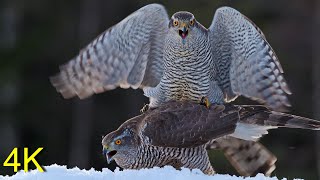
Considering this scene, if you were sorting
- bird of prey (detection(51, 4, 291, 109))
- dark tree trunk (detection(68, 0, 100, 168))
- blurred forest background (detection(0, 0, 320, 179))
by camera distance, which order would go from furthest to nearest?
1. dark tree trunk (detection(68, 0, 100, 168))
2. blurred forest background (detection(0, 0, 320, 179))
3. bird of prey (detection(51, 4, 291, 109))

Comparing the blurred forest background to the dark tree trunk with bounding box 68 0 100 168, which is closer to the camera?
the blurred forest background

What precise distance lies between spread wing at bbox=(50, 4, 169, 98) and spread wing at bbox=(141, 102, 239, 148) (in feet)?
3.85

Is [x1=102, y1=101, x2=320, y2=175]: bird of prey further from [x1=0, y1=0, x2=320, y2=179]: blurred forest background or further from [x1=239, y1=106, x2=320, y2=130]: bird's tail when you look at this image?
[x1=0, y1=0, x2=320, y2=179]: blurred forest background

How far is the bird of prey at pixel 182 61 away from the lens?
9.31 m

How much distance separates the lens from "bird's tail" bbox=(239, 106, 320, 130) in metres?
8.54

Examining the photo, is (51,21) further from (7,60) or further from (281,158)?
(281,158)

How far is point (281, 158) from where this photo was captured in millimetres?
21781

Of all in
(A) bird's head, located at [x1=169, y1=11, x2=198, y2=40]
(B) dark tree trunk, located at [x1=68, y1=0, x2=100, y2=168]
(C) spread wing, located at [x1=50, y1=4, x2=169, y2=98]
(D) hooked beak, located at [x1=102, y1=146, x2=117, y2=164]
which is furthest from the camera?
(B) dark tree trunk, located at [x1=68, y1=0, x2=100, y2=168]

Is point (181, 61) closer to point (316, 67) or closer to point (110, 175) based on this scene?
point (110, 175)

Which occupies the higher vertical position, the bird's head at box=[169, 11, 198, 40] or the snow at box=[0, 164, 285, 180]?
the bird's head at box=[169, 11, 198, 40]

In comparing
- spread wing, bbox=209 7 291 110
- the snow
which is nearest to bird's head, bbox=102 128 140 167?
the snow

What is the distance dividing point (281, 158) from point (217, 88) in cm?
1244

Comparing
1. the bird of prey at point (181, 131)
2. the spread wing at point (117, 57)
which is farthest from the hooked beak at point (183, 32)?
the bird of prey at point (181, 131)

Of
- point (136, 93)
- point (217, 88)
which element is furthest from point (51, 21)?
point (217, 88)
